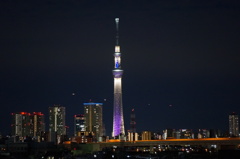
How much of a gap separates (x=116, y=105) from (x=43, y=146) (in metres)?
32.0

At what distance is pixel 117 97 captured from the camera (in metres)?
116

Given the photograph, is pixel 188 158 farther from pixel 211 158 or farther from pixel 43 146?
pixel 43 146

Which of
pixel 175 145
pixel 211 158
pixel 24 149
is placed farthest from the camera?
pixel 175 145

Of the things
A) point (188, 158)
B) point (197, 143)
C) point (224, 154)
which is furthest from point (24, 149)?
point (224, 154)

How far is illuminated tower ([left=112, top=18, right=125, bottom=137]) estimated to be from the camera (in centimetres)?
10981

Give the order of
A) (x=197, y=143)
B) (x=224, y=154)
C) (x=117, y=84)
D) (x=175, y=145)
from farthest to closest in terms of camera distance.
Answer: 1. (x=117, y=84)
2. (x=175, y=145)
3. (x=197, y=143)
4. (x=224, y=154)

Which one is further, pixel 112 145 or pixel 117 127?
pixel 117 127

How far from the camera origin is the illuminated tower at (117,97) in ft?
360

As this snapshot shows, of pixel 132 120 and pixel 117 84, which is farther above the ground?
pixel 117 84

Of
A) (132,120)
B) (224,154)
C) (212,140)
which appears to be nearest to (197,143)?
(212,140)

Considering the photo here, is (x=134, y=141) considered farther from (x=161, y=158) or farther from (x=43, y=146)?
(x=161, y=158)

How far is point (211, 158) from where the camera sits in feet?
170

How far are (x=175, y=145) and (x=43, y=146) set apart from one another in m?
27.4

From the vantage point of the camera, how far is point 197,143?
87.9 m
